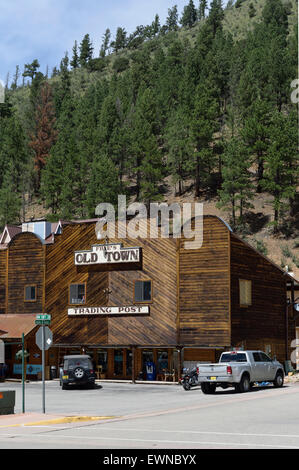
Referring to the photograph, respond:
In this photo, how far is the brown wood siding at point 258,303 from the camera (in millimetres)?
42031

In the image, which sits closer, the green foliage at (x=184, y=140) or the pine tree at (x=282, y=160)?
the pine tree at (x=282, y=160)

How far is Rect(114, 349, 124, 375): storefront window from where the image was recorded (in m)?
45.4

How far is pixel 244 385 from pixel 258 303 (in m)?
13.3

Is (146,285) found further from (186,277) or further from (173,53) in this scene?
(173,53)

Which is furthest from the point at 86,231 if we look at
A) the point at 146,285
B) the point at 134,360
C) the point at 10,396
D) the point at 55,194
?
the point at 55,194

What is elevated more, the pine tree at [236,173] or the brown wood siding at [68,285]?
the pine tree at [236,173]

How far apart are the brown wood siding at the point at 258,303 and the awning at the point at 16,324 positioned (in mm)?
13993

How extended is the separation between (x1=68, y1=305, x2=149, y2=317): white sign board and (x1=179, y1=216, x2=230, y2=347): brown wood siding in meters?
2.84

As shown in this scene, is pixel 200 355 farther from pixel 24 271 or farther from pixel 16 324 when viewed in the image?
pixel 24 271

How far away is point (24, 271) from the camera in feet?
159

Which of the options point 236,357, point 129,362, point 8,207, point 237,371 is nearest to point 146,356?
point 129,362

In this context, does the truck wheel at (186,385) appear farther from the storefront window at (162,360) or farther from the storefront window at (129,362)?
the storefront window at (129,362)

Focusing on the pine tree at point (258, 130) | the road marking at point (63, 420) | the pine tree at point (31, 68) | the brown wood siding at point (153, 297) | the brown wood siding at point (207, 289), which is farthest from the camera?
the pine tree at point (31, 68)

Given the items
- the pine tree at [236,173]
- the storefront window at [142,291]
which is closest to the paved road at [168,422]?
the storefront window at [142,291]
